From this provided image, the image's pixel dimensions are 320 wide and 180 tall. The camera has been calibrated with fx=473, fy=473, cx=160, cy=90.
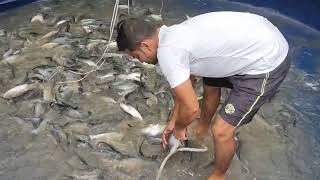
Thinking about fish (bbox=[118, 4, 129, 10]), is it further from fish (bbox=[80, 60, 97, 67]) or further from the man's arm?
the man's arm

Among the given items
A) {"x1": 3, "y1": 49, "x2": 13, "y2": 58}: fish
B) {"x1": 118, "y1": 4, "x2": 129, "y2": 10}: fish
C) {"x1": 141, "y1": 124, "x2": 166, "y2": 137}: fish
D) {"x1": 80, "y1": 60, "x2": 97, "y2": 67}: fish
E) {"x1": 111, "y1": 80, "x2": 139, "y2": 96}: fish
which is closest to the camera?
{"x1": 141, "y1": 124, "x2": 166, "y2": 137}: fish

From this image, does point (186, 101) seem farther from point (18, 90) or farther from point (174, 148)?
point (18, 90)

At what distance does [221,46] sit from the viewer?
2855mm

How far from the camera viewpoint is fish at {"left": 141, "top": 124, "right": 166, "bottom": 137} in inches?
159

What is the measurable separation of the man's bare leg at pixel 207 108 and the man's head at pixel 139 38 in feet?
2.95

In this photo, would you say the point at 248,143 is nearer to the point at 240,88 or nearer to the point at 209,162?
the point at 209,162

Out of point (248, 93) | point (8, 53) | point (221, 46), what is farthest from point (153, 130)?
point (8, 53)

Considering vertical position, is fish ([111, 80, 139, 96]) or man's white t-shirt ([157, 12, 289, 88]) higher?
man's white t-shirt ([157, 12, 289, 88])

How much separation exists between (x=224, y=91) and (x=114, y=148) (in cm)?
143

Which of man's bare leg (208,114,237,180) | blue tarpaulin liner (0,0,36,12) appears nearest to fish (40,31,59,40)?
blue tarpaulin liner (0,0,36,12)

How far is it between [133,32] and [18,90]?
2.21 metres

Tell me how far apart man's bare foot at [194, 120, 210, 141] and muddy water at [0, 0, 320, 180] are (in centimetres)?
8

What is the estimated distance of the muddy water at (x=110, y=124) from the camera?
3.67 m

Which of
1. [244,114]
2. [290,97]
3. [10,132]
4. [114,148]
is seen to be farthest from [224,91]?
[10,132]
